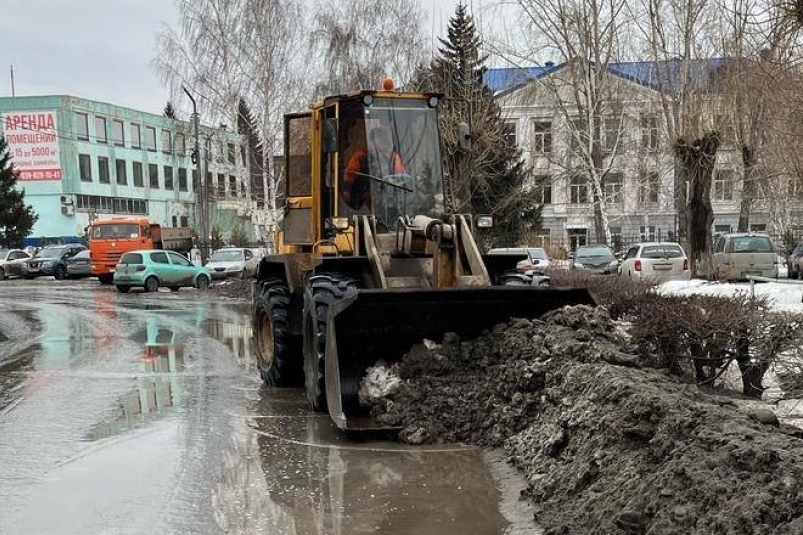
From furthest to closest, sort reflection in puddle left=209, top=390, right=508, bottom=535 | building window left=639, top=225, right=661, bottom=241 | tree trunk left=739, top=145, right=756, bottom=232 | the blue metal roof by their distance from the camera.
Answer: building window left=639, top=225, right=661, bottom=241, the blue metal roof, tree trunk left=739, top=145, right=756, bottom=232, reflection in puddle left=209, top=390, right=508, bottom=535

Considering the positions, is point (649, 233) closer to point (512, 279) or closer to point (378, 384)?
point (512, 279)

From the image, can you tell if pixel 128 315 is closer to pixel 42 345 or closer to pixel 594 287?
pixel 42 345

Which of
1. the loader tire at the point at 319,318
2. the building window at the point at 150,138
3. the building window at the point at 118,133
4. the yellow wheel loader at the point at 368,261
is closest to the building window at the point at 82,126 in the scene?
the building window at the point at 118,133

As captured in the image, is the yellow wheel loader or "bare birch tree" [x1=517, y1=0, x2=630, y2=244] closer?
the yellow wheel loader

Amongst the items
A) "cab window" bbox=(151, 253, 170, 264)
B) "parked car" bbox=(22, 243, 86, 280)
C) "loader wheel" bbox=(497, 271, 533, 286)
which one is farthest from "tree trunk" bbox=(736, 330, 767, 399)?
"parked car" bbox=(22, 243, 86, 280)

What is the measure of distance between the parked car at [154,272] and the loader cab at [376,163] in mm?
19377

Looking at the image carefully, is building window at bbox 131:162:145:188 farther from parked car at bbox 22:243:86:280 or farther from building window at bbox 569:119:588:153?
building window at bbox 569:119:588:153

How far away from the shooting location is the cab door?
29.3ft

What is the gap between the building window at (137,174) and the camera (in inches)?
2437

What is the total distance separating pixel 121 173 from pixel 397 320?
58922 millimetres

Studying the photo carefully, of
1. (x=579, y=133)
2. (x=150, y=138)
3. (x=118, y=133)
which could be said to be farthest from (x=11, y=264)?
(x=150, y=138)

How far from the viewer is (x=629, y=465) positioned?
168 inches

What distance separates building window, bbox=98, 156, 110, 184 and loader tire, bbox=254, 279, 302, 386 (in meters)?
53.6

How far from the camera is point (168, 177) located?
6600cm
